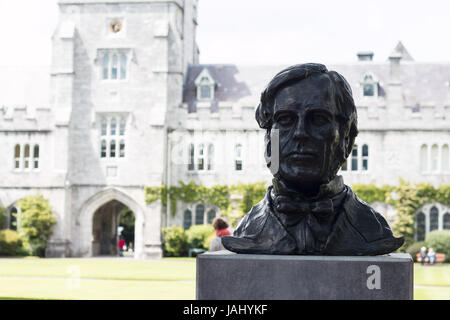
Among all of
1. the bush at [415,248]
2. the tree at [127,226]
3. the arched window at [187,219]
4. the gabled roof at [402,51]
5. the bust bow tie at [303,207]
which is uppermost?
the gabled roof at [402,51]

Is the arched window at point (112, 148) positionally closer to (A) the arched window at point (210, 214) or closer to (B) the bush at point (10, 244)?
(A) the arched window at point (210, 214)

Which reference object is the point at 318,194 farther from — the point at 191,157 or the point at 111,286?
the point at 191,157

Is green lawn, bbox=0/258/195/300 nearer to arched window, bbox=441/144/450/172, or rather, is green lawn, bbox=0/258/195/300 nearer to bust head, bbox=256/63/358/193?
bust head, bbox=256/63/358/193

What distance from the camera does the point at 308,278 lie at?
467 centimetres

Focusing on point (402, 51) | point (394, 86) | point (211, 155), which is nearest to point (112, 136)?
point (211, 155)

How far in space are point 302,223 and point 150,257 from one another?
26.0m

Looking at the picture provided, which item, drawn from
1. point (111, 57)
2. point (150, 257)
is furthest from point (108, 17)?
point (150, 257)

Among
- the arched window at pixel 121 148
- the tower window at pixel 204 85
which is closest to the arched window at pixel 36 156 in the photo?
the arched window at pixel 121 148

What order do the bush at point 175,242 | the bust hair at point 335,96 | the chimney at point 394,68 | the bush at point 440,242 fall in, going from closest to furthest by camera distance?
the bust hair at point 335,96 < the bush at point 440,242 < the bush at point 175,242 < the chimney at point 394,68

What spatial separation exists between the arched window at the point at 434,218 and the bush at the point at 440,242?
1.89 meters

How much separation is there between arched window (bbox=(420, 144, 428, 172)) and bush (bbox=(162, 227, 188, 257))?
11000 mm

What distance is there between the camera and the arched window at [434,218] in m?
30.7

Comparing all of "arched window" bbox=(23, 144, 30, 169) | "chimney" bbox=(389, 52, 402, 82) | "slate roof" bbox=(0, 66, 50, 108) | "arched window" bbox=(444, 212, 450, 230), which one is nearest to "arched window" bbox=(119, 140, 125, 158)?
"arched window" bbox=(23, 144, 30, 169)
